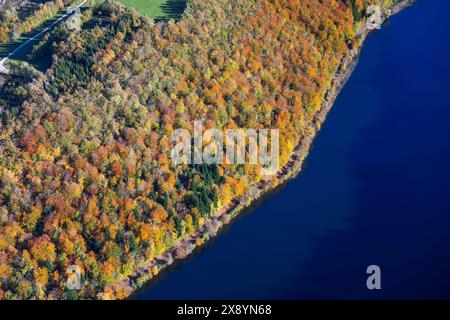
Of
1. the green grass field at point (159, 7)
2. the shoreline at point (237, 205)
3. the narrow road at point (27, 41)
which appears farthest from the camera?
the green grass field at point (159, 7)

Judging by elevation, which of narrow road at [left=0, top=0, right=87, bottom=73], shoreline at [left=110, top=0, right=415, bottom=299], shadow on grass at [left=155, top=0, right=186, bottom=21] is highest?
shadow on grass at [left=155, top=0, right=186, bottom=21]

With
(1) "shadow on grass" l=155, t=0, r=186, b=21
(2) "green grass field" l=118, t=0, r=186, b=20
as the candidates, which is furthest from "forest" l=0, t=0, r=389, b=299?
(2) "green grass field" l=118, t=0, r=186, b=20

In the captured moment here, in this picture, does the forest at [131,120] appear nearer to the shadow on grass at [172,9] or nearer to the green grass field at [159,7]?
the shadow on grass at [172,9]

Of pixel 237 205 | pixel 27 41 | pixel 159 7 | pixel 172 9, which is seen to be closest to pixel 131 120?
pixel 237 205

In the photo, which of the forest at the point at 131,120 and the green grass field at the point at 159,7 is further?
the green grass field at the point at 159,7

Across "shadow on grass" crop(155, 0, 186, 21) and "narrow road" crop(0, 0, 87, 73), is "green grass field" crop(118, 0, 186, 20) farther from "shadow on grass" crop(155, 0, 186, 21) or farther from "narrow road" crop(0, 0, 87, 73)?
"narrow road" crop(0, 0, 87, 73)

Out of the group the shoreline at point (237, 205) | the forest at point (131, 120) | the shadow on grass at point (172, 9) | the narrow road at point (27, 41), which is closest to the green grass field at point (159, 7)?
the shadow on grass at point (172, 9)

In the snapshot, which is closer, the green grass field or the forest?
the forest

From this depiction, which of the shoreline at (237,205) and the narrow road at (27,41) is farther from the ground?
the narrow road at (27,41)
